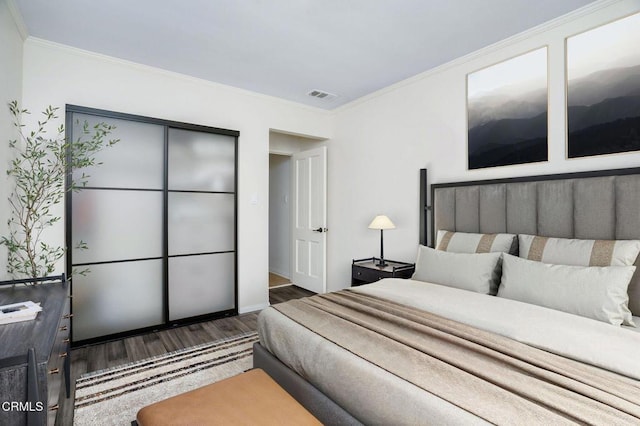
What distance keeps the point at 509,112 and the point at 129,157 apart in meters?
3.48

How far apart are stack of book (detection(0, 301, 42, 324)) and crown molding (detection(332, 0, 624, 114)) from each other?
11.8 feet

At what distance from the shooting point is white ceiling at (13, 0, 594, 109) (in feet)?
7.38

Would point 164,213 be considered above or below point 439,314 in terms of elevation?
above

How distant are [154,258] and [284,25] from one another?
2451 millimetres

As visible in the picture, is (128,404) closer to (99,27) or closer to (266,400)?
(266,400)

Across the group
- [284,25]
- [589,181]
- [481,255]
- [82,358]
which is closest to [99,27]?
[284,25]

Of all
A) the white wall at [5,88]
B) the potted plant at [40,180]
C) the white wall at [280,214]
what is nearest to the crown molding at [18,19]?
the white wall at [5,88]

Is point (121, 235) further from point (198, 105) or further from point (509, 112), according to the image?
point (509, 112)

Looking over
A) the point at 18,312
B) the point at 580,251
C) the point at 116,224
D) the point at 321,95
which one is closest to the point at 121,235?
the point at 116,224

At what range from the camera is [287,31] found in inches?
101

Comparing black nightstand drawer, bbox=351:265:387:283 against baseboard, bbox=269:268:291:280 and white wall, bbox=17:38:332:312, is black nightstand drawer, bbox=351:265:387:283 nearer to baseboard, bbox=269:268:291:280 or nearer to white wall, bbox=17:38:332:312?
white wall, bbox=17:38:332:312

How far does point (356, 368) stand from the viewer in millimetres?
1345

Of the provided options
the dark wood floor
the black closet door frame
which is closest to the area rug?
the dark wood floor

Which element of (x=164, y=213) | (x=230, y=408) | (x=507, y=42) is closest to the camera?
(x=230, y=408)
